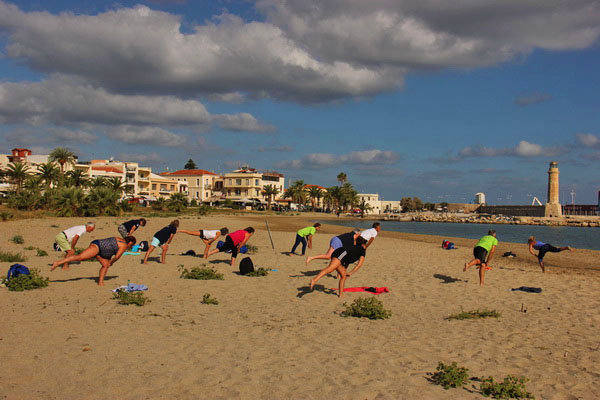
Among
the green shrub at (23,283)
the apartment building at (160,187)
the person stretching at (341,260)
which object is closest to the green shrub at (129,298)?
the green shrub at (23,283)

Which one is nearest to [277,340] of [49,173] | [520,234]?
[520,234]

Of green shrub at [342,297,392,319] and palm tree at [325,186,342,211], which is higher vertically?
palm tree at [325,186,342,211]

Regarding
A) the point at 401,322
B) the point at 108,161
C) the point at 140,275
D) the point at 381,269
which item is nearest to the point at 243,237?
Answer: the point at 140,275

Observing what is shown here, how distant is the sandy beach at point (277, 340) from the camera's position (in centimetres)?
530

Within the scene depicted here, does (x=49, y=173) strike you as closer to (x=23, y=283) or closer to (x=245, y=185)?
(x=245, y=185)

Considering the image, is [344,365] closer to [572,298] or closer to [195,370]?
[195,370]

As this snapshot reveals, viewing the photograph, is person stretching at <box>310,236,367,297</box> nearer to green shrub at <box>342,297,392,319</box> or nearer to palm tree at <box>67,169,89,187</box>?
green shrub at <box>342,297,392,319</box>

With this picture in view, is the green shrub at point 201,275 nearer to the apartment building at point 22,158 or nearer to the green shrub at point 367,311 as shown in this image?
the green shrub at point 367,311

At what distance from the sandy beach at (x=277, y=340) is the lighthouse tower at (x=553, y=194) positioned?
360 feet

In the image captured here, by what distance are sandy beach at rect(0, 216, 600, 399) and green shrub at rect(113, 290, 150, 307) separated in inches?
6.7

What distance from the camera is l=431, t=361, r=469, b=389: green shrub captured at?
217 inches

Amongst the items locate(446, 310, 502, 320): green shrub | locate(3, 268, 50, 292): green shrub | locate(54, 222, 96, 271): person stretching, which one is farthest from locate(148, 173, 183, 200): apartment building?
locate(446, 310, 502, 320): green shrub

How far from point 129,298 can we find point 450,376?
20.8 feet

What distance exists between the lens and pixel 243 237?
46.0 ft
